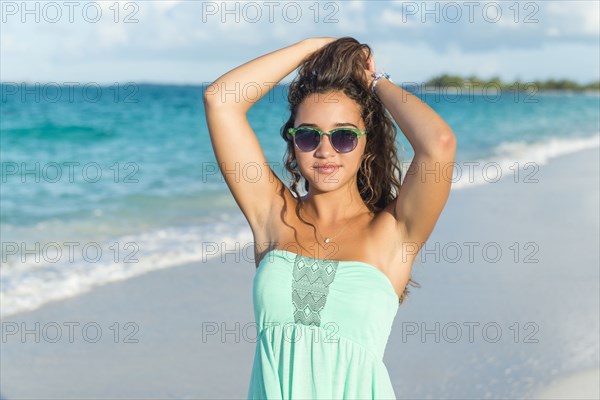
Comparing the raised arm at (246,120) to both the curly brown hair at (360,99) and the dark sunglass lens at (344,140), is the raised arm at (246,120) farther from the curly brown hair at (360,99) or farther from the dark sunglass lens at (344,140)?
the dark sunglass lens at (344,140)

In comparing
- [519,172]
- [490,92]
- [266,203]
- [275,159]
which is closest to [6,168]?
[275,159]

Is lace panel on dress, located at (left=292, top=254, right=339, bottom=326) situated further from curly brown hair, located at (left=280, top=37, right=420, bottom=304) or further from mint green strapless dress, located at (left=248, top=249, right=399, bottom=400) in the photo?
curly brown hair, located at (left=280, top=37, right=420, bottom=304)

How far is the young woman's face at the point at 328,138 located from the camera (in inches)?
113

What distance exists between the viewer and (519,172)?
1441cm

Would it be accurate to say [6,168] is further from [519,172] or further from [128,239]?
[519,172]

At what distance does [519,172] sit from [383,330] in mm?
12165

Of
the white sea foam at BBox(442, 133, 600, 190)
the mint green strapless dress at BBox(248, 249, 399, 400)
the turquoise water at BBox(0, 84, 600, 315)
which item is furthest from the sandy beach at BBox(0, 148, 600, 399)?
the white sea foam at BBox(442, 133, 600, 190)

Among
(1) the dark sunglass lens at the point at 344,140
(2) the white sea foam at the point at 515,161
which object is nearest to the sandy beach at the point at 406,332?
(1) the dark sunglass lens at the point at 344,140

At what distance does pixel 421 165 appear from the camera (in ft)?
8.93

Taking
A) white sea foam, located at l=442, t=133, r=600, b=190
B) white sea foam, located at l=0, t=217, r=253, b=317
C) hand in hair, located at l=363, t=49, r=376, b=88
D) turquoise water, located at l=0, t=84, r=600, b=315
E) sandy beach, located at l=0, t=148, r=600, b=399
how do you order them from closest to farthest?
hand in hair, located at l=363, t=49, r=376, b=88 → sandy beach, located at l=0, t=148, r=600, b=399 → white sea foam, located at l=0, t=217, r=253, b=317 → turquoise water, located at l=0, t=84, r=600, b=315 → white sea foam, located at l=442, t=133, r=600, b=190

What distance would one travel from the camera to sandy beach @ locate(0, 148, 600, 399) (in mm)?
4918

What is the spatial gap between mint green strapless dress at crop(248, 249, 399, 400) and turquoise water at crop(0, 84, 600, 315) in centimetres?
63

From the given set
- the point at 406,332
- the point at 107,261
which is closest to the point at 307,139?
the point at 406,332

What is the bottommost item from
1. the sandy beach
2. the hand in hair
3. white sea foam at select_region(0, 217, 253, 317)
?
white sea foam at select_region(0, 217, 253, 317)
